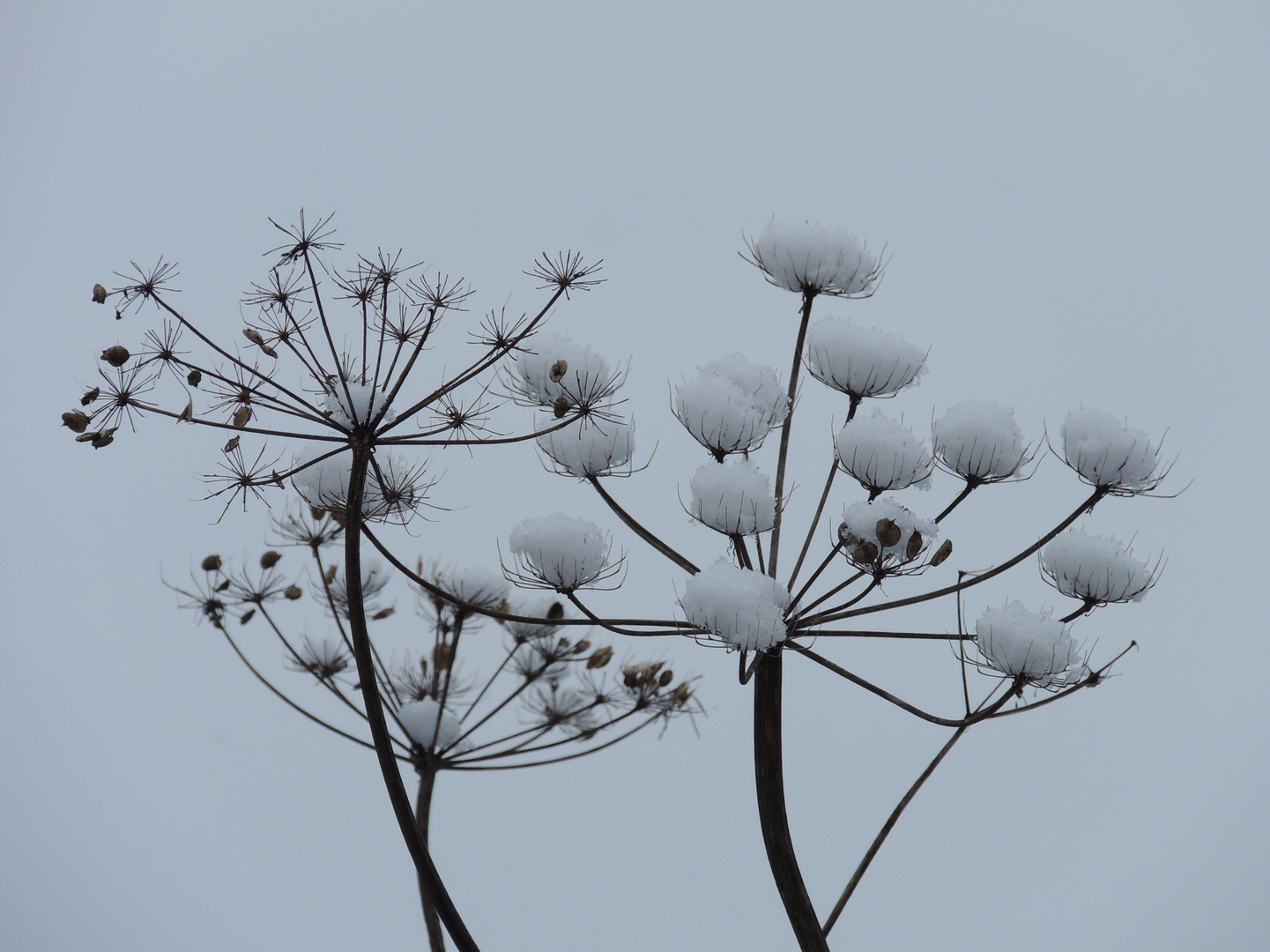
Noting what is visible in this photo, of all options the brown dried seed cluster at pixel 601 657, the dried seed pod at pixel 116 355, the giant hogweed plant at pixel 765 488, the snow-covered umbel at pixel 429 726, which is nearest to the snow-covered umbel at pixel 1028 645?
the giant hogweed plant at pixel 765 488

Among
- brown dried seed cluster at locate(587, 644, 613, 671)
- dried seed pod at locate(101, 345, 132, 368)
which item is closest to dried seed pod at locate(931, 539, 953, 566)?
brown dried seed cluster at locate(587, 644, 613, 671)

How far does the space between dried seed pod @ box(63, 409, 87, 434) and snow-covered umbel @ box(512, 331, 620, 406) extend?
89cm

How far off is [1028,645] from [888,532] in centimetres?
41

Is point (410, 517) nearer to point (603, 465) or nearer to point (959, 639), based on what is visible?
point (603, 465)

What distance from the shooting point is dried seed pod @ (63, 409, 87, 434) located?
2.07m

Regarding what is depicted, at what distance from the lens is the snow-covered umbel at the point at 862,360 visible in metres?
2.34

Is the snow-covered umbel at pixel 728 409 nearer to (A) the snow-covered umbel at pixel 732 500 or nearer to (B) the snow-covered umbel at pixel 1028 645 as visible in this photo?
(A) the snow-covered umbel at pixel 732 500

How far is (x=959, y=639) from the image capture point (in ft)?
7.27

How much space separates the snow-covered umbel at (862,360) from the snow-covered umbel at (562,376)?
19.2 inches

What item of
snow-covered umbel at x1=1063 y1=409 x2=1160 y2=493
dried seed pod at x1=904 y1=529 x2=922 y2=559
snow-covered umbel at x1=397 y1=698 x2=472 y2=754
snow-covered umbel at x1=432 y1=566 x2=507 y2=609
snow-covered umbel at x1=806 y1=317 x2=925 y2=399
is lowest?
dried seed pod at x1=904 y1=529 x2=922 y2=559

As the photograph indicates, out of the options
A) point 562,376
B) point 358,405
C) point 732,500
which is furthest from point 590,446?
point 358,405

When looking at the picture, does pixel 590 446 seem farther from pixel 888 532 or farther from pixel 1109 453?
Result: pixel 1109 453

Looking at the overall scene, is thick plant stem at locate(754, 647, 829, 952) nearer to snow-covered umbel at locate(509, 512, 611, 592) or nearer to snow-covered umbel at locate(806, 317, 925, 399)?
snow-covered umbel at locate(509, 512, 611, 592)

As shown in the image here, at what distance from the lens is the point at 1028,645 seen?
2139 mm
